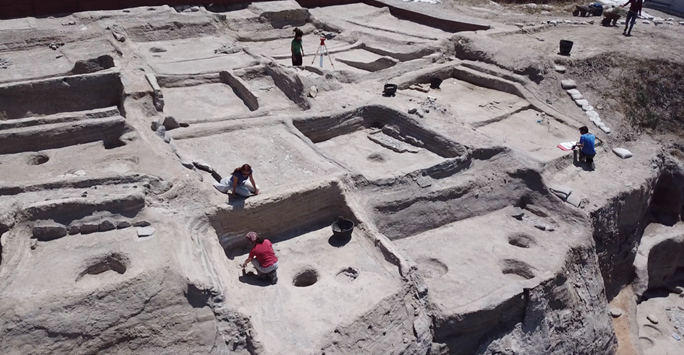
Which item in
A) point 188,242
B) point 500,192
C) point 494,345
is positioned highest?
point 188,242

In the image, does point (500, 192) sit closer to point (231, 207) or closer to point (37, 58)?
point (231, 207)

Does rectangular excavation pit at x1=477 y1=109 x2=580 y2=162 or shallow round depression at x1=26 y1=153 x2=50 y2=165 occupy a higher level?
shallow round depression at x1=26 y1=153 x2=50 y2=165

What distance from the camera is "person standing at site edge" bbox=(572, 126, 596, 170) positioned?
33.4 ft

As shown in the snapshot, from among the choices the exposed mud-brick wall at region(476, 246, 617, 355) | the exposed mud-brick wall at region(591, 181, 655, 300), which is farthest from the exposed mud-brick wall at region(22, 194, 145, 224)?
the exposed mud-brick wall at region(591, 181, 655, 300)

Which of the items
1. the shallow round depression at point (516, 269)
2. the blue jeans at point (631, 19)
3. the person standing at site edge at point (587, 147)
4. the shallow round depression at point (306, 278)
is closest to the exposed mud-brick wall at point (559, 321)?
the shallow round depression at point (516, 269)

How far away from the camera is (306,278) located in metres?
7.29

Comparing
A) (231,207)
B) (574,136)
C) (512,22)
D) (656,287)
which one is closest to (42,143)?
→ (231,207)

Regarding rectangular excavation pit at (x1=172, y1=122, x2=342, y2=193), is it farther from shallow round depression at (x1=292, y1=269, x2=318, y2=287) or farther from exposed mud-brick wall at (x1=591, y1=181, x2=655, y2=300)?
exposed mud-brick wall at (x1=591, y1=181, x2=655, y2=300)

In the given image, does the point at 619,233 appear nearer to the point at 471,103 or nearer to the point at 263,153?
the point at 471,103

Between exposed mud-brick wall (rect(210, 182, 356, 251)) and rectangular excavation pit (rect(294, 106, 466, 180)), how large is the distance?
122 centimetres

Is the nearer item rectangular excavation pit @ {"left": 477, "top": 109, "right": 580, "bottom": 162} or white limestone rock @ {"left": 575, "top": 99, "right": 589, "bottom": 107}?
rectangular excavation pit @ {"left": 477, "top": 109, "right": 580, "bottom": 162}

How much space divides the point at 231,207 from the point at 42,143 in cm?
376

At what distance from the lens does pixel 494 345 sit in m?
7.22

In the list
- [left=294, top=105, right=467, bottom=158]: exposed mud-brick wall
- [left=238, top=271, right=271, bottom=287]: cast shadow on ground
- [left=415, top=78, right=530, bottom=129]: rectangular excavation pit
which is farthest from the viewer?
[left=415, top=78, right=530, bottom=129]: rectangular excavation pit
